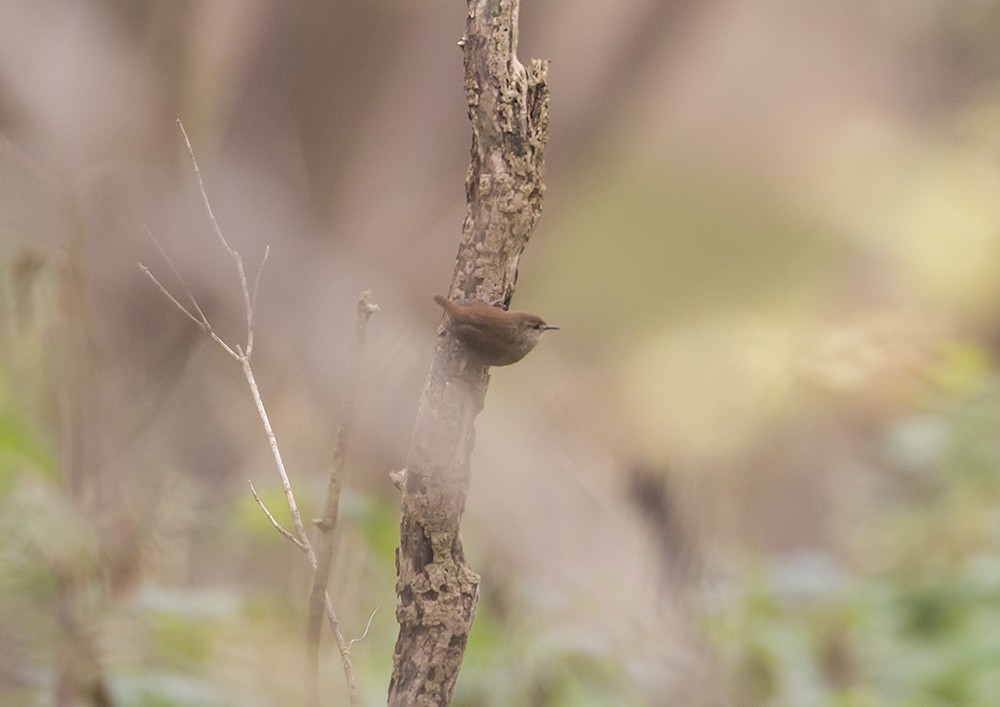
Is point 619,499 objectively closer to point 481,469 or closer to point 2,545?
point 481,469

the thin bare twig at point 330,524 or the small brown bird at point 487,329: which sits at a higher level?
the small brown bird at point 487,329

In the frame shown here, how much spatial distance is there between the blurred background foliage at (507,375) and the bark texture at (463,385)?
0.79ft

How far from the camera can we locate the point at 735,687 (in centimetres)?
186

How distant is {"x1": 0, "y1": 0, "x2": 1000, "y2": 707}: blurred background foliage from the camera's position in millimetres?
1415

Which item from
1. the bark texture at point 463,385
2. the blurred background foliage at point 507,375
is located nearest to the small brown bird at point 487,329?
the bark texture at point 463,385

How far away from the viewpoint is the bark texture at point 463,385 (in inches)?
23.5

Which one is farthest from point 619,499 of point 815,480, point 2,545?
point 815,480

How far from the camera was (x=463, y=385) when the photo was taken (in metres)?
0.61

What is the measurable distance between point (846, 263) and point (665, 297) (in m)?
1.11

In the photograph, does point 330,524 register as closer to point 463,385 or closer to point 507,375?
point 463,385

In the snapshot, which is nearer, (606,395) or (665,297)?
(606,395)

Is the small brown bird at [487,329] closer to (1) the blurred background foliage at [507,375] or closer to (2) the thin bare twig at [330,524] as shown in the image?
(2) the thin bare twig at [330,524]

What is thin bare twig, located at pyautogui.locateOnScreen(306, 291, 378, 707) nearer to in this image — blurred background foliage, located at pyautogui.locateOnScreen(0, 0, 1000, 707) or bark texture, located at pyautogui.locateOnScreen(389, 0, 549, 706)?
bark texture, located at pyautogui.locateOnScreen(389, 0, 549, 706)

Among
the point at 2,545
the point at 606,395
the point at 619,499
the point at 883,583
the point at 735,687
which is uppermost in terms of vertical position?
the point at 606,395
